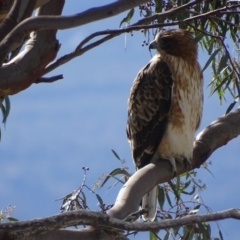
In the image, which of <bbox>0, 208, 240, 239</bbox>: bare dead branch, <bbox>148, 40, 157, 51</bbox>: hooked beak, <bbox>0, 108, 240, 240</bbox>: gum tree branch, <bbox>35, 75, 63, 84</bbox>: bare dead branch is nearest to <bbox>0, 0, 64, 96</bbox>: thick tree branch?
<bbox>35, 75, 63, 84</bbox>: bare dead branch

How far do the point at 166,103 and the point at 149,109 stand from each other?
0.34 ft

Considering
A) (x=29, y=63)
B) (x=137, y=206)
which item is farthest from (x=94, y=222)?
(x=29, y=63)

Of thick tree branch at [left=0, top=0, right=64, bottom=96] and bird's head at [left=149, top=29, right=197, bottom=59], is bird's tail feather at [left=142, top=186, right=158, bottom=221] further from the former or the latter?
thick tree branch at [left=0, top=0, right=64, bottom=96]

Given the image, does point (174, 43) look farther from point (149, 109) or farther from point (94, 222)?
point (94, 222)

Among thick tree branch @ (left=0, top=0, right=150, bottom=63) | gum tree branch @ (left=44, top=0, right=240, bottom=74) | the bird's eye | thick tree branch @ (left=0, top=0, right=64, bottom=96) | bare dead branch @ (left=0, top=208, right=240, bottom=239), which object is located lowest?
bare dead branch @ (left=0, top=208, right=240, bottom=239)

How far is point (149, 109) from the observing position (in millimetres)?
3840

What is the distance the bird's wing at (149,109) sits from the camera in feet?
12.3

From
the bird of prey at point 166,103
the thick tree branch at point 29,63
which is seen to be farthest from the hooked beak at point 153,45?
the thick tree branch at point 29,63

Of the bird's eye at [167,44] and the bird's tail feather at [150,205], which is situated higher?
the bird's eye at [167,44]

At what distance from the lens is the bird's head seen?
155 inches

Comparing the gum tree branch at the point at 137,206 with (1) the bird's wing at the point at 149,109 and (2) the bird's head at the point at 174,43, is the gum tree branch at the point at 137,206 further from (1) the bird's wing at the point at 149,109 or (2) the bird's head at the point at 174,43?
(2) the bird's head at the point at 174,43

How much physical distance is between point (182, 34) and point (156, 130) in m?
0.55

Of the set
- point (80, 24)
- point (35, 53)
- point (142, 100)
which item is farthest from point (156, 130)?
point (80, 24)

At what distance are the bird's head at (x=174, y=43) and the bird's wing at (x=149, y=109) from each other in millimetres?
75
